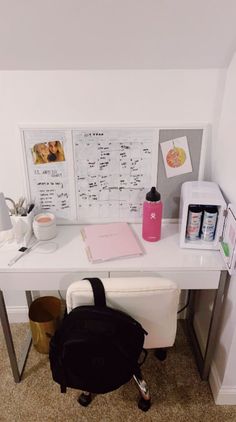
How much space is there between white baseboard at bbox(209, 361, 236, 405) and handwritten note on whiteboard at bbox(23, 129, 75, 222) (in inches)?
41.1

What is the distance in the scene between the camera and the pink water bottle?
4.95 ft

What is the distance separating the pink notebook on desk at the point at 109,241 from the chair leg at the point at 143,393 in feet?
1.85

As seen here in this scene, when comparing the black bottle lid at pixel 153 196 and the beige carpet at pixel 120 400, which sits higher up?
the black bottle lid at pixel 153 196

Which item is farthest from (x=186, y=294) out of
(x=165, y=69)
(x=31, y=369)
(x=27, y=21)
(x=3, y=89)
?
(x=27, y=21)

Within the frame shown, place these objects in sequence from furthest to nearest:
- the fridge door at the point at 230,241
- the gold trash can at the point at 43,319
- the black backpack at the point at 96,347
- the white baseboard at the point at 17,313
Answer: the white baseboard at the point at 17,313 → the gold trash can at the point at 43,319 → the fridge door at the point at 230,241 → the black backpack at the point at 96,347

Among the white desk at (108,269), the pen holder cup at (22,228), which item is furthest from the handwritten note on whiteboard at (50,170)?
the white desk at (108,269)

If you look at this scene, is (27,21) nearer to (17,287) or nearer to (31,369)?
(17,287)

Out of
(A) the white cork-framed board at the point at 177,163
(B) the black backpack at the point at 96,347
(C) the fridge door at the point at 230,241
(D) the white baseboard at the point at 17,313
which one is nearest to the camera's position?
(B) the black backpack at the point at 96,347

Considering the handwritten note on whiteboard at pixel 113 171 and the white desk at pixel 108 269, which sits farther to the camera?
the handwritten note on whiteboard at pixel 113 171

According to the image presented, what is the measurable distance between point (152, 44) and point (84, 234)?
2.84 ft

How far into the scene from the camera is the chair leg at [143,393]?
1527 mm

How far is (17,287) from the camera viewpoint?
1427 millimetres

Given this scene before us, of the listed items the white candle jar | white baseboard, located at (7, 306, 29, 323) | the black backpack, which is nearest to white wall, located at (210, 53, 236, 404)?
the black backpack

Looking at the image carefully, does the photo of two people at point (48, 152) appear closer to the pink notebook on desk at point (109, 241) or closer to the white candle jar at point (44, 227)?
the white candle jar at point (44, 227)
